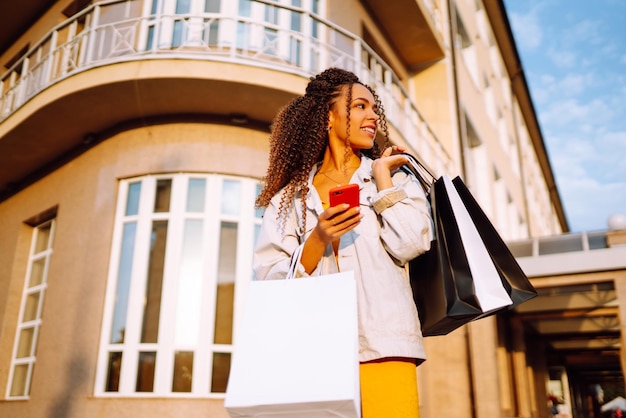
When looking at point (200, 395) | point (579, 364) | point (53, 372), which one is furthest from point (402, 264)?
point (579, 364)

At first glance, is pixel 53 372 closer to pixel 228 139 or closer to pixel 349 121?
pixel 228 139

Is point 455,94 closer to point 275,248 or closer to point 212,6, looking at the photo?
point 212,6

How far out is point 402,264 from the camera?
6.56 ft

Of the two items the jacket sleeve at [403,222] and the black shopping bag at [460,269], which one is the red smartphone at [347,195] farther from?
the black shopping bag at [460,269]

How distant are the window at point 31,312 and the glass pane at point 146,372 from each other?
2.47 meters

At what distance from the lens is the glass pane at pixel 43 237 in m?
9.73

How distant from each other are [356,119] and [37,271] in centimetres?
907

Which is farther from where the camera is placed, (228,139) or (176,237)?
(228,139)

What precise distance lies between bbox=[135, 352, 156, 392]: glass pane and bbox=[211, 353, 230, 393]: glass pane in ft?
2.49

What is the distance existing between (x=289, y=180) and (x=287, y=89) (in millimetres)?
5182

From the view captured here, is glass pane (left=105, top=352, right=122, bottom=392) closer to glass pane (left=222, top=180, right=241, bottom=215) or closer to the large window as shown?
the large window

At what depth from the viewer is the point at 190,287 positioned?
7359 millimetres

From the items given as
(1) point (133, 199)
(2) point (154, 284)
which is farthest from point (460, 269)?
(1) point (133, 199)

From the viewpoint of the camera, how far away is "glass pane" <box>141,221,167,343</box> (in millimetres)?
7184
